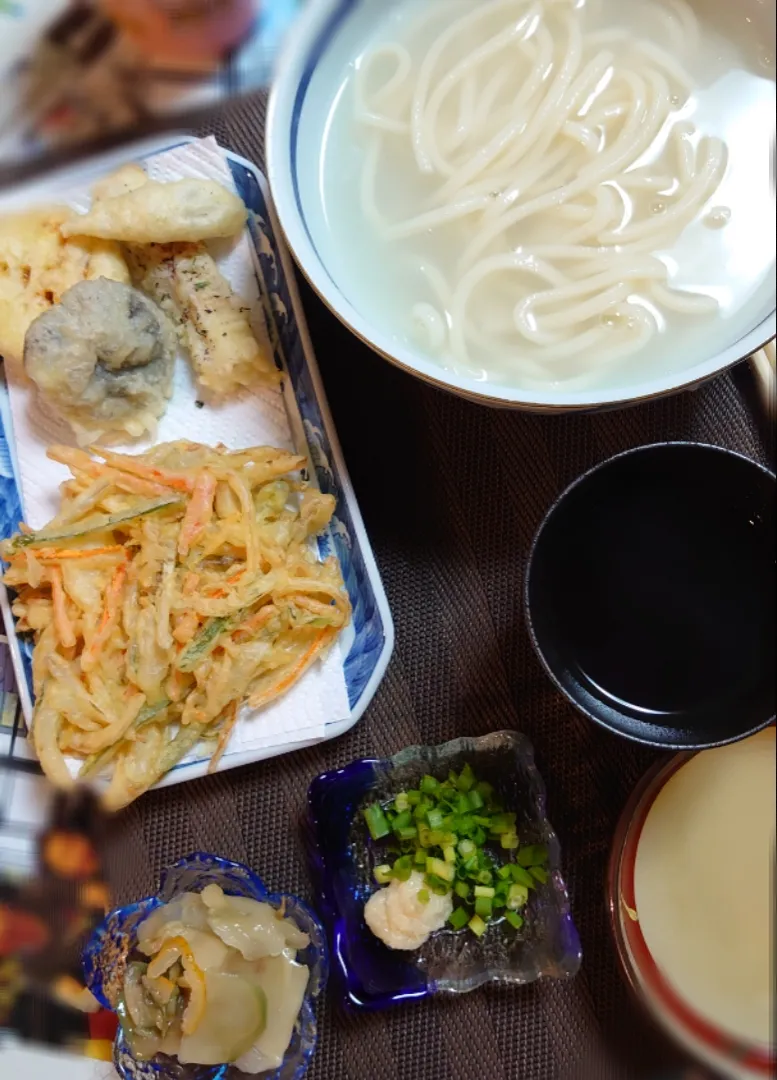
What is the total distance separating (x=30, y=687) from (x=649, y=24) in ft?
4.49

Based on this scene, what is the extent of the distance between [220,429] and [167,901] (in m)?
0.80

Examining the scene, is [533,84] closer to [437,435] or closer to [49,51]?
[437,435]

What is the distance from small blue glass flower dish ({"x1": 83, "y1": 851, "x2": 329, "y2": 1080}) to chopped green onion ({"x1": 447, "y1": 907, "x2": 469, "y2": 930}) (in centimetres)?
22

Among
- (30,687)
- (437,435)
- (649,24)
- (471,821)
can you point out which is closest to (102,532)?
(30,687)

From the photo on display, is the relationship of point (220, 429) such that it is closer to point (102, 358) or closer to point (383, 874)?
point (102, 358)

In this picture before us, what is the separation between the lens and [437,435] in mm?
1599

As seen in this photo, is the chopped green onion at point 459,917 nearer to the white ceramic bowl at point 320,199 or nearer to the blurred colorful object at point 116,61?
the white ceramic bowl at point 320,199

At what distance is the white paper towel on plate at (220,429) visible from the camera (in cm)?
151

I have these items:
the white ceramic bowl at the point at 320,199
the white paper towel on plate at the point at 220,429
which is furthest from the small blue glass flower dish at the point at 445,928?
the white ceramic bowl at the point at 320,199

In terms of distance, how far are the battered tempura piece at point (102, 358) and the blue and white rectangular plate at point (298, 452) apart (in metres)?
0.16

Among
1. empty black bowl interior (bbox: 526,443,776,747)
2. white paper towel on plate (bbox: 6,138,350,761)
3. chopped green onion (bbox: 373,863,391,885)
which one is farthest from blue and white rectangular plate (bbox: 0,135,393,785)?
empty black bowl interior (bbox: 526,443,776,747)

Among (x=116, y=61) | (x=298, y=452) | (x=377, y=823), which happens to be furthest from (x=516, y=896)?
(x=116, y=61)

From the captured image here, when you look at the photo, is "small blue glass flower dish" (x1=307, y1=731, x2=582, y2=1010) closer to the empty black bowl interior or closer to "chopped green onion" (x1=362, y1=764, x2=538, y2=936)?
"chopped green onion" (x1=362, y1=764, x2=538, y2=936)

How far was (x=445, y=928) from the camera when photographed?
155 cm
